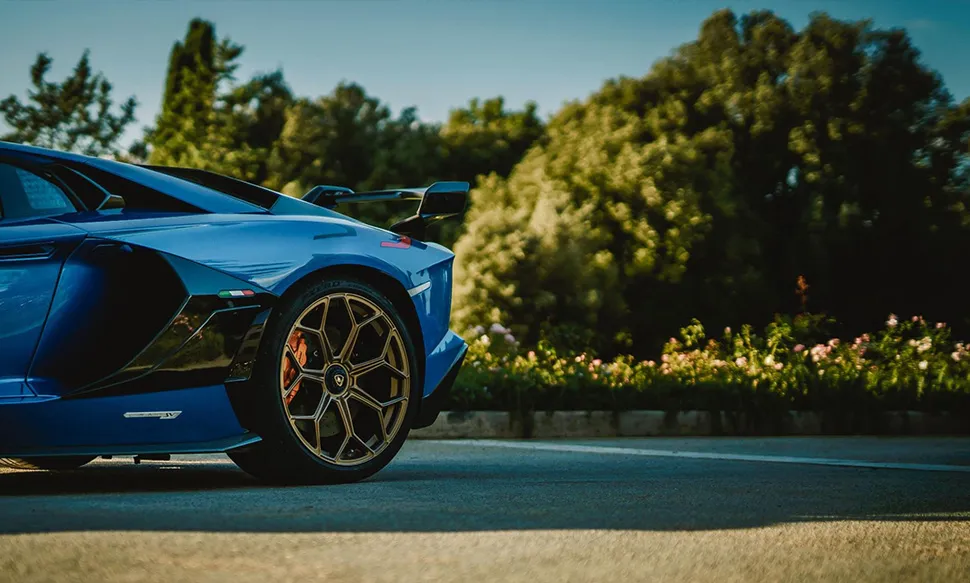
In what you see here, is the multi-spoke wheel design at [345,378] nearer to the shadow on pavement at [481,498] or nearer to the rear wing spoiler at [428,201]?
the shadow on pavement at [481,498]

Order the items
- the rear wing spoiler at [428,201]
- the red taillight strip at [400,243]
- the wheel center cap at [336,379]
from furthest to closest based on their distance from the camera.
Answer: the rear wing spoiler at [428,201], the red taillight strip at [400,243], the wheel center cap at [336,379]

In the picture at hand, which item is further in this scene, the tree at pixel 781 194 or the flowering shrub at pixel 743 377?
the tree at pixel 781 194

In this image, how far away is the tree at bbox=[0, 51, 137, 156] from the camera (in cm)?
3806

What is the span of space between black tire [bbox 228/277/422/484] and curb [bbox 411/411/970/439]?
4475 millimetres

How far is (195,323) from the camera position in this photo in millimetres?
4949

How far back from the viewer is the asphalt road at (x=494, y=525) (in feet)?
10.6

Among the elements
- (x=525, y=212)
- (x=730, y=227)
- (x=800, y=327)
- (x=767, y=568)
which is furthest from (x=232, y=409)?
(x=730, y=227)

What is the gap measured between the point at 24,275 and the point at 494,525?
2.05m

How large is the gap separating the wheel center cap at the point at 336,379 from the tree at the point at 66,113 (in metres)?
34.2

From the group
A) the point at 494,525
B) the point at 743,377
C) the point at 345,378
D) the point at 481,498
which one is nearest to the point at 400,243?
the point at 345,378

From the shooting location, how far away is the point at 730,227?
40.1 metres

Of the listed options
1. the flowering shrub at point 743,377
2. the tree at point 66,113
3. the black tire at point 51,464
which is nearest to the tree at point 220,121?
the tree at point 66,113

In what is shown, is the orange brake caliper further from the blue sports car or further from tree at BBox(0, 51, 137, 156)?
tree at BBox(0, 51, 137, 156)

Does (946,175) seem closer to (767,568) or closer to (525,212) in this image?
(525,212)
